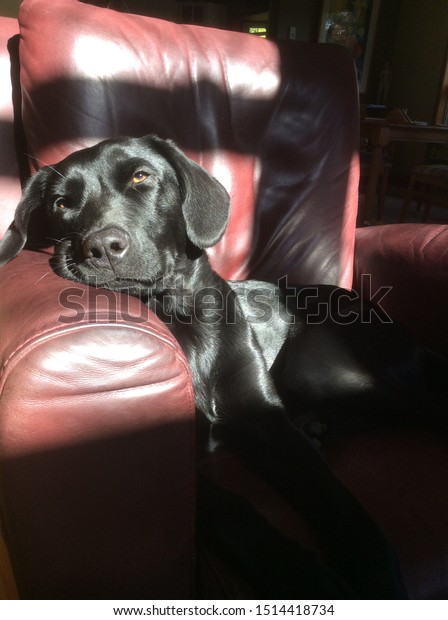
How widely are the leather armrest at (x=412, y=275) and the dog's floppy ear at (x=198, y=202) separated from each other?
2.20 feet

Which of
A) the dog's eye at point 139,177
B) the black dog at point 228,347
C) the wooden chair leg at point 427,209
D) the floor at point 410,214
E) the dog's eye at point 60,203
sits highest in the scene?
the dog's eye at point 139,177

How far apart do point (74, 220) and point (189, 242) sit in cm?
33

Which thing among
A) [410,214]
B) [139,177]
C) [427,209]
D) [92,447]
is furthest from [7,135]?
[410,214]

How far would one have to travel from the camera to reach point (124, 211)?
1.20 m

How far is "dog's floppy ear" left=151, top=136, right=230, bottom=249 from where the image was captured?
51.6 inches

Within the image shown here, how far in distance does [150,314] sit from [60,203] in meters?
0.65

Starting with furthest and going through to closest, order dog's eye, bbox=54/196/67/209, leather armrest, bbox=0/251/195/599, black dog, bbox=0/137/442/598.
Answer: dog's eye, bbox=54/196/67/209
black dog, bbox=0/137/442/598
leather armrest, bbox=0/251/195/599

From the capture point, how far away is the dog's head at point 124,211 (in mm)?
1091

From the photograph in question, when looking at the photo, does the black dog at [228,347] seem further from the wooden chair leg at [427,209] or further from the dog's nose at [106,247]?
the wooden chair leg at [427,209]

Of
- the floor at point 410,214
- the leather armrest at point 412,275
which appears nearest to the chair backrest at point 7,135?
the leather armrest at point 412,275

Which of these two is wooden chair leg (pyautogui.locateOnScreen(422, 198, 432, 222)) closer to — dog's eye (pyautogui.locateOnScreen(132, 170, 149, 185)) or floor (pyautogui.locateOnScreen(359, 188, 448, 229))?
floor (pyautogui.locateOnScreen(359, 188, 448, 229))

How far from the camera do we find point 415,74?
7.29 m

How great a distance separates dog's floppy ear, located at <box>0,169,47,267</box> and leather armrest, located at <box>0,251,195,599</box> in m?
0.41

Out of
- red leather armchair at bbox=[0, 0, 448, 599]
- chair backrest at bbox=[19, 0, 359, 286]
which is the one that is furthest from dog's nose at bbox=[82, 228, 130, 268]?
chair backrest at bbox=[19, 0, 359, 286]
